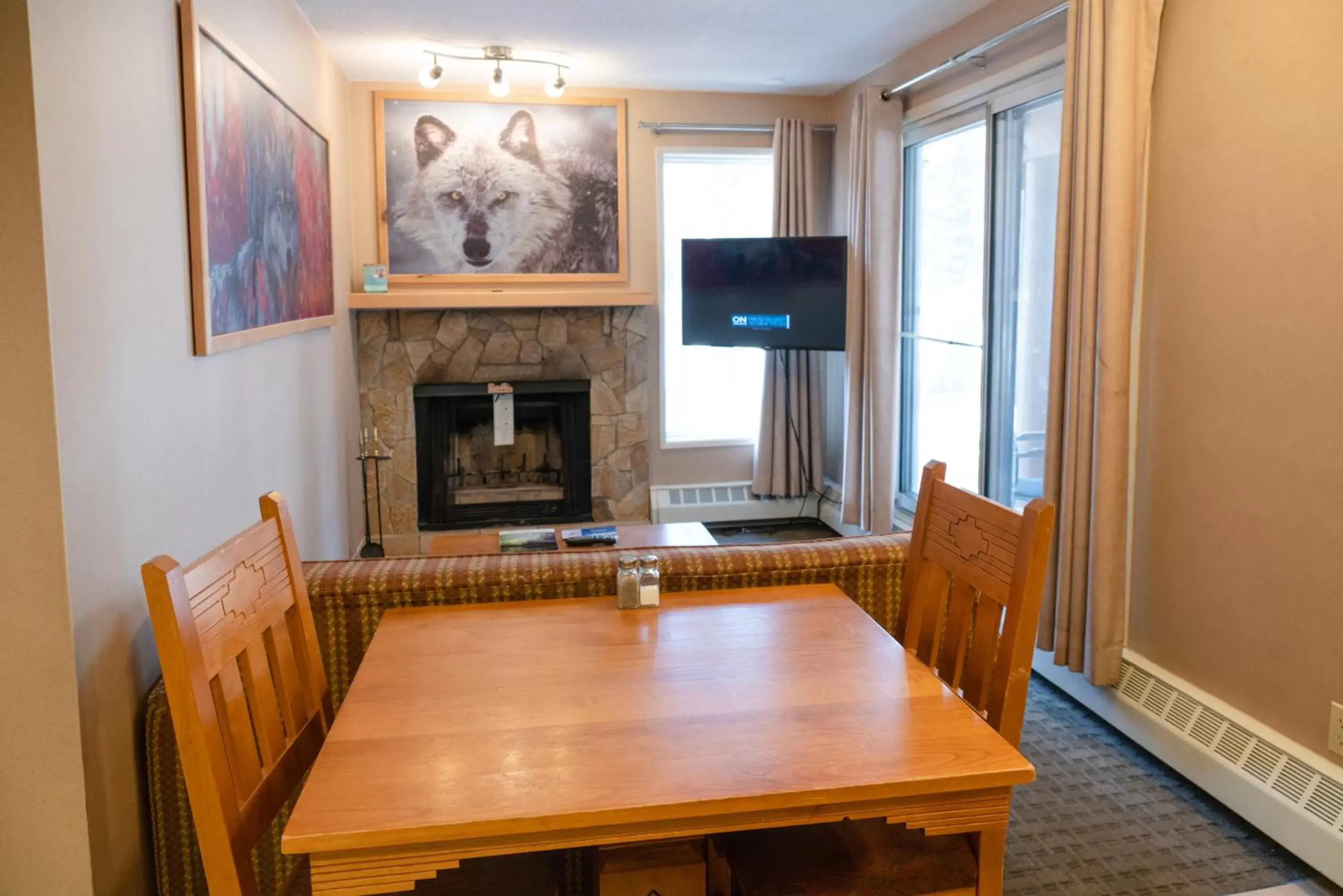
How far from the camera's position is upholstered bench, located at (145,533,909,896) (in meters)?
1.85

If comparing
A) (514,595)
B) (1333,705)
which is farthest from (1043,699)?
(514,595)

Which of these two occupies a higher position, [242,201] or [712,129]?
[712,129]

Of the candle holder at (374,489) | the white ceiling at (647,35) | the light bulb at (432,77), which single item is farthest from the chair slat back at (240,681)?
the candle holder at (374,489)

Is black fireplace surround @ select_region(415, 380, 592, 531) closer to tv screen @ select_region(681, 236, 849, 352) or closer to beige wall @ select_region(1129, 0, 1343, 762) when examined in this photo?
tv screen @ select_region(681, 236, 849, 352)

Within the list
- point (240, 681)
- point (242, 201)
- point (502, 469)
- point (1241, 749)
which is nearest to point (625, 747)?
point (240, 681)

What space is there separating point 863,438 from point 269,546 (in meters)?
3.73

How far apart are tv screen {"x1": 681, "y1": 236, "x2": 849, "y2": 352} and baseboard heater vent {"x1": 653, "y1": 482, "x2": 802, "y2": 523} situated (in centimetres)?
92

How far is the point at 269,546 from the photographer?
5.64 feet

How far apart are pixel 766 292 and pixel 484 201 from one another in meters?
1.58

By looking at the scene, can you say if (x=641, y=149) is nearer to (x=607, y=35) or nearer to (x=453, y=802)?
(x=607, y=35)

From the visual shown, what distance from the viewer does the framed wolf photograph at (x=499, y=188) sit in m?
5.38

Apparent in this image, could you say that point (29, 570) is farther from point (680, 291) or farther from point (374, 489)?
point (680, 291)

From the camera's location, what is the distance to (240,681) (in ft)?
4.93

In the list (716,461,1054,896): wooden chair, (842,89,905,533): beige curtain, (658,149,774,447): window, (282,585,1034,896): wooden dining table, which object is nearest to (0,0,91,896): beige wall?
(282,585,1034,896): wooden dining table
